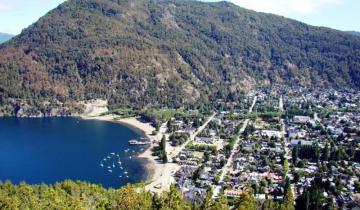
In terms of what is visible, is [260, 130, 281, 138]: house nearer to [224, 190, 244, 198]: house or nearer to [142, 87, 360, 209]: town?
[142, 87, 360, 209]: town

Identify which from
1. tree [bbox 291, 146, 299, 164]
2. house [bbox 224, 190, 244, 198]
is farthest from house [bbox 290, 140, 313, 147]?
house [bbox 224, 190, 244, 198]

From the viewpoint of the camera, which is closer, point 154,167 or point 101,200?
point 101,200

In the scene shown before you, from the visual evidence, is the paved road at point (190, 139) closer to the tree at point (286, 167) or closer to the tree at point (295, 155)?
the tree at point (286, 167)

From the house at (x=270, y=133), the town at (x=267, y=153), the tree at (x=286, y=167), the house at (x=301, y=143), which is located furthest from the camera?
the house at (x=270, y=133)

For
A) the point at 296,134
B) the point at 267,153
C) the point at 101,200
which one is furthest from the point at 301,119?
the point at 101,200

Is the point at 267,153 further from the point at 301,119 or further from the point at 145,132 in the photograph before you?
the point at 301,119

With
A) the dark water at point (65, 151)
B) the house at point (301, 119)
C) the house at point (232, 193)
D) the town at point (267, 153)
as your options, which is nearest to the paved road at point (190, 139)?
the town at point (267, 153)
